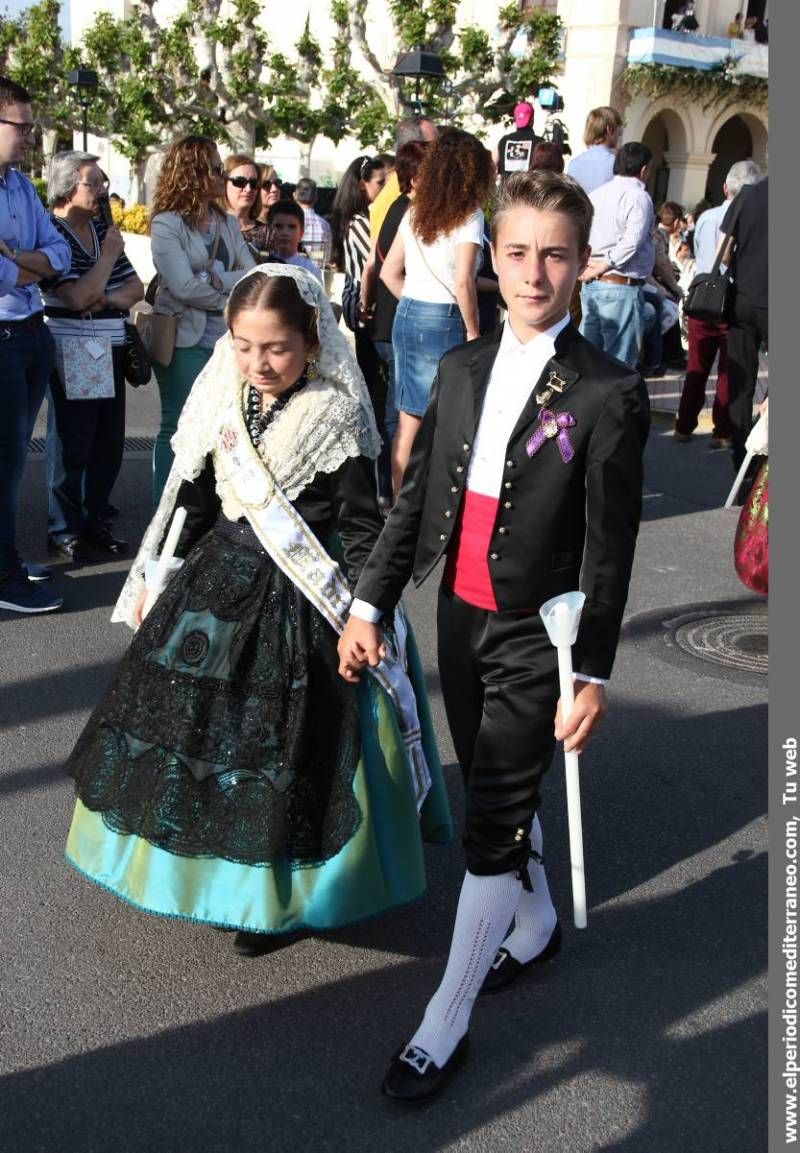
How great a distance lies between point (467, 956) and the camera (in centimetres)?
280

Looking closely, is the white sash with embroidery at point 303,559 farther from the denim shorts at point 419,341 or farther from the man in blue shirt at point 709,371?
the man in blue shirt at point 709,371

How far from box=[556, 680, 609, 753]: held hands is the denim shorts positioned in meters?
4.10

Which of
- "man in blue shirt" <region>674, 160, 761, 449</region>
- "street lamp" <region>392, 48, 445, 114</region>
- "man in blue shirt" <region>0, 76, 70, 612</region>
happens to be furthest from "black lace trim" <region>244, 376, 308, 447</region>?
"street lamp" <region>392, 48, 445, 114</region>

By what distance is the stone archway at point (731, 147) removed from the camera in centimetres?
3647

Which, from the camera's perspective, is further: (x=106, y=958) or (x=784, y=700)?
(x=106, y=958)

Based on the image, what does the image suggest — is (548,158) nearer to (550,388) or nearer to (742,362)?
(742,362)

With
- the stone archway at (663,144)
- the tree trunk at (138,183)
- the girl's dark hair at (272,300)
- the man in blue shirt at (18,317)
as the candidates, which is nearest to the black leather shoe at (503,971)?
the girl's dark hair at (272,300)

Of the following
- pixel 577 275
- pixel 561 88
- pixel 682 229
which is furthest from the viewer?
pixel 561 88

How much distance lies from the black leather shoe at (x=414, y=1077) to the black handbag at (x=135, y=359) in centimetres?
422

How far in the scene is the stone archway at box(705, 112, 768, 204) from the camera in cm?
3647

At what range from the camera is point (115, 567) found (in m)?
6.35

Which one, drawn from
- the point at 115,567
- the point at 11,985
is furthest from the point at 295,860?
the point at 115,567

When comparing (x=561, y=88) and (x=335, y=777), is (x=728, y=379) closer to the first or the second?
(x=335, y=777)

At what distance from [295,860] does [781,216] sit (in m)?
1.79
